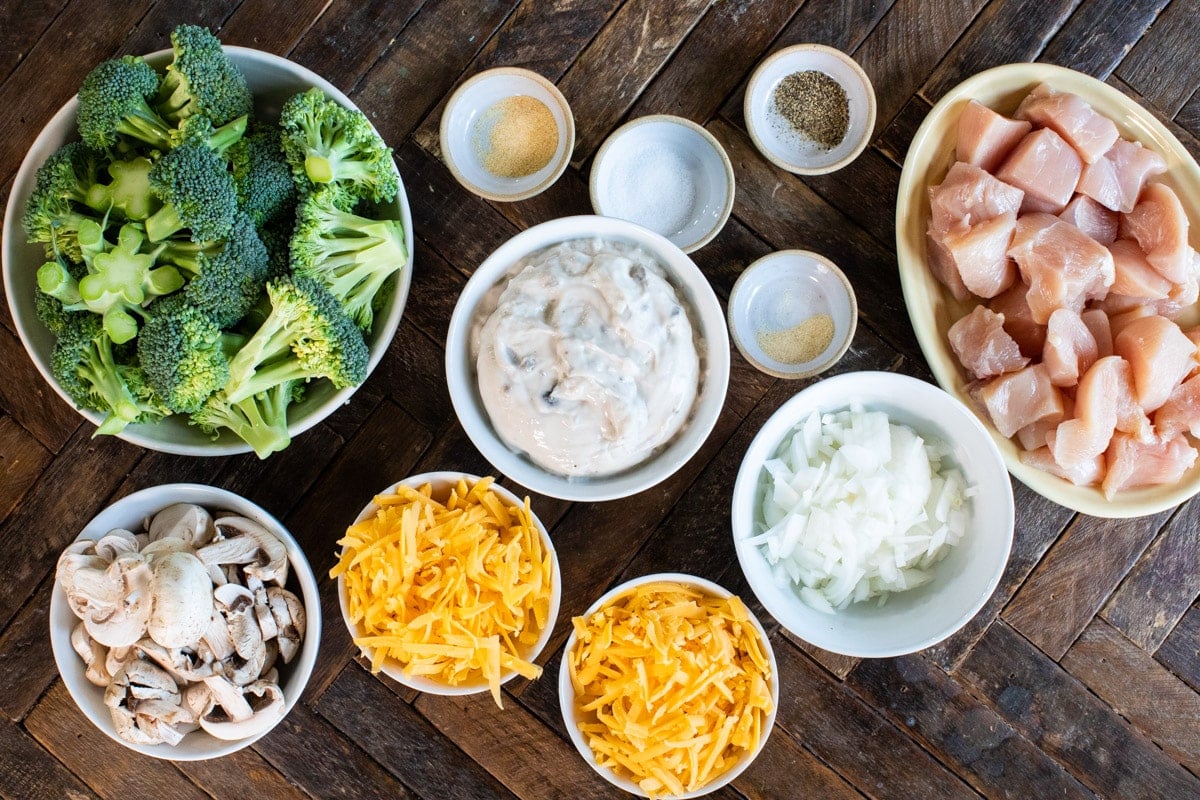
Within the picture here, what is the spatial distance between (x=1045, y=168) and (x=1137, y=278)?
12.0 inches

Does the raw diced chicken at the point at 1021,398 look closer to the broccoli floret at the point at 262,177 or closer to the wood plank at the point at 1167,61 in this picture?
the wood plank at the point at 1167,61

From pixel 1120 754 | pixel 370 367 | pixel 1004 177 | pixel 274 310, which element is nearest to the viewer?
pixel 274 310

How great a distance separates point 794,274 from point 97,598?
1.58 m

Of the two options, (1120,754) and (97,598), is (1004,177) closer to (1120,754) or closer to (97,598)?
(1120,754)

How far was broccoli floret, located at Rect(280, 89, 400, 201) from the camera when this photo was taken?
1679 mm

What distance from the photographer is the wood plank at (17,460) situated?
82.0 inches

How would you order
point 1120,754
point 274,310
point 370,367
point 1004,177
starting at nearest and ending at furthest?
point 274,310 < point 370,367 < point 1004,177 < point 1120,754

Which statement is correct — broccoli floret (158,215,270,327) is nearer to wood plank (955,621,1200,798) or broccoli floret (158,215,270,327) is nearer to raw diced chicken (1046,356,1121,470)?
raw diced chicken (1046,356,1121,470)

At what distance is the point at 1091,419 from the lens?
6.18ft

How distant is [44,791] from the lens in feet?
6.87

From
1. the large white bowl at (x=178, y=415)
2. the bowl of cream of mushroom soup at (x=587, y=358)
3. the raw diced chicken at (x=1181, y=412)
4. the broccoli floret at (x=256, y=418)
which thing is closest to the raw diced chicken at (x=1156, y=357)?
the raw diced chicken at (x=1181, y=412)

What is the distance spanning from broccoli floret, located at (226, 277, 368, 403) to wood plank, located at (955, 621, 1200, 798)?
1.55 meters

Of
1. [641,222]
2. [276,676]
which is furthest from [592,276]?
[276,676]

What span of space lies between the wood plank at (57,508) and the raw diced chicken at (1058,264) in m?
2.01
